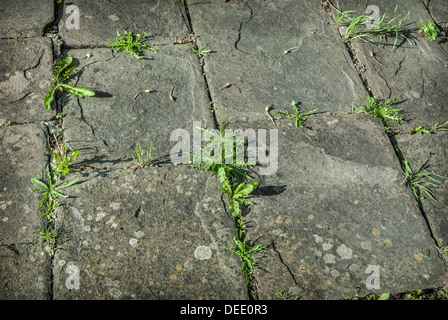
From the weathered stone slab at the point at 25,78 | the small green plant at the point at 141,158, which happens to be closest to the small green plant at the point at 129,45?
the weathered stone slab at the point at 25,78

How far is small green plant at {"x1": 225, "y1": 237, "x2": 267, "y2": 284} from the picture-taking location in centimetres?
199

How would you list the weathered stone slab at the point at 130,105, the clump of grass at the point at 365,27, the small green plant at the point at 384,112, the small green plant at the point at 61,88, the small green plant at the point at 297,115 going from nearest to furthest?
the weathered stone slab at the point at 130,105
the small green plant at the point at 61,88
the small green plant at the point at 297,115
the small green plant at the point at 384,112
the clump of grass at the point at 365,27

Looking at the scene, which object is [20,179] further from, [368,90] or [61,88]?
[368,90]

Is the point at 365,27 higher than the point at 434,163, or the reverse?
the point at 365,27

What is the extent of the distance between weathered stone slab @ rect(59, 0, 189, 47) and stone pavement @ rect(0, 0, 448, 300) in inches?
0.6

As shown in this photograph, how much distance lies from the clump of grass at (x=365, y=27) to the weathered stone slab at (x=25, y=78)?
95.9 inches

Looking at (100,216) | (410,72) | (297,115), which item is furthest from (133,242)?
(410,72)

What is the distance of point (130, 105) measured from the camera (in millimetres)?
2535

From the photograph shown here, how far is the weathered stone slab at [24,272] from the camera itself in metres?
1.83

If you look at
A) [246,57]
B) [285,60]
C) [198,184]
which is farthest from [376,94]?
[198,184]

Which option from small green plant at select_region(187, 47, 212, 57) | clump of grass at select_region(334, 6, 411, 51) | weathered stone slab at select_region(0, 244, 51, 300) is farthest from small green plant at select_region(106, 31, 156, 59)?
clump of grass at select_region(334, 6, 411, 51)

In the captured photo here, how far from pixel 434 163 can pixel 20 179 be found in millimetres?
2695

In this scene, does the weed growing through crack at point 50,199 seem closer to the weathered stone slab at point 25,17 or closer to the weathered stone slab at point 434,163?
the weathered stone slab at point 25,17

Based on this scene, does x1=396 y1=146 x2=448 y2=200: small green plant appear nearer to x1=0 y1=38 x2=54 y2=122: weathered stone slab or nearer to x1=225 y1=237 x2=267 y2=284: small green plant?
x1=225 y1=237 x2=267 y2=284: small green plant
